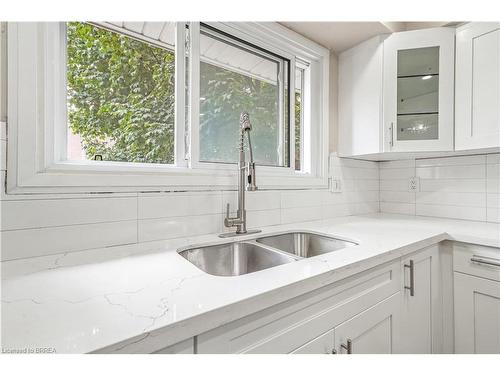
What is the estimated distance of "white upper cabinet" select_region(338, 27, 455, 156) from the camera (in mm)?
1469

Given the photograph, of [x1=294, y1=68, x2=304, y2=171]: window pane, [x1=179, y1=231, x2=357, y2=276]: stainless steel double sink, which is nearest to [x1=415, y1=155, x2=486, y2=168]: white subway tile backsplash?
[x1=294, y1=68, x2=304, y2=171]: window pane

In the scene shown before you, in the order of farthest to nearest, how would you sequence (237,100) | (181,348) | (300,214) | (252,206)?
(300,214)
(237,100)
(252,206)
(181,348)

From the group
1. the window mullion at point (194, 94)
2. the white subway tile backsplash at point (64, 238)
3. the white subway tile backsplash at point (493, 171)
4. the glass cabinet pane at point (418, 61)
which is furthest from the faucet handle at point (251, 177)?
the white subway tile backsplash at point (493, 171)

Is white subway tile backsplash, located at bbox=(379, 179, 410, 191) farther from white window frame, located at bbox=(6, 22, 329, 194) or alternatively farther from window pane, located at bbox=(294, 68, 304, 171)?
white window frame, located at bbox=(6, 22, 329, 194)

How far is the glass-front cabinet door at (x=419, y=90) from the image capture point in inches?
57.7

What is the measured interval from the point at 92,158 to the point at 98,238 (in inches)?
13.1

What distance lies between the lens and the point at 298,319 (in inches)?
26.8

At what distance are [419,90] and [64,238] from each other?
1.95 meters

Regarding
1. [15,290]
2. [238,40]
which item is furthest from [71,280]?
[238,40]

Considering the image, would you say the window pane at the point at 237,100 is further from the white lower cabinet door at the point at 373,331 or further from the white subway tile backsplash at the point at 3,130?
the white lower cabinet door at the point at 373,331

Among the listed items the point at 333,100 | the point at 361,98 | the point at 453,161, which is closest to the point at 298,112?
the point at 333,100

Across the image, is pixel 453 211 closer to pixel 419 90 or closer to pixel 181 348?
pixel 419 90

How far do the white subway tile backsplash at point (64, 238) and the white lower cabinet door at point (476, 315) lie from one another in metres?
1.49
